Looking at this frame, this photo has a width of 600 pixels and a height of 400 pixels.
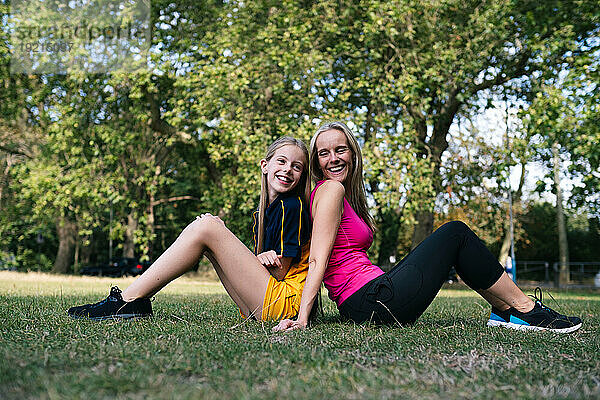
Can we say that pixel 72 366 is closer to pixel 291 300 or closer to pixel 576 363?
pixel 291 300

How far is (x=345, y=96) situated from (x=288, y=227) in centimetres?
992

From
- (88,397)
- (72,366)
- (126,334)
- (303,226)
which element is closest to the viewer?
(88,397)

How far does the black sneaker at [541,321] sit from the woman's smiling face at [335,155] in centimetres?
158

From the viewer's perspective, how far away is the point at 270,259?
390 cm

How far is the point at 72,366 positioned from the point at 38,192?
16.5 metres

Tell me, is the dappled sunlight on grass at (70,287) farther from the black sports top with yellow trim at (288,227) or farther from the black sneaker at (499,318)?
the black sneaker at (499,318)

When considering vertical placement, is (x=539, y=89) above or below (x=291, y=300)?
above

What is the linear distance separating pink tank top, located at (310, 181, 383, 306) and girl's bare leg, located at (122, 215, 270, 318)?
49 cm

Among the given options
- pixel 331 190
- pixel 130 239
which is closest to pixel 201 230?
pixel 331 190

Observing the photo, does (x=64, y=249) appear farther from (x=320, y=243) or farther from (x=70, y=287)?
(x=320, y=243)

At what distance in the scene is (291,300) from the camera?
13.1 feet

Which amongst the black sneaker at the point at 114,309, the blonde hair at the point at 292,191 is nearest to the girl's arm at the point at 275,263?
the blonde hair at the point at 292,191

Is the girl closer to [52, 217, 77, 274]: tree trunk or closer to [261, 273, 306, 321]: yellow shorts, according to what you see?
[261, 273, 306, 321]: yellow shorts

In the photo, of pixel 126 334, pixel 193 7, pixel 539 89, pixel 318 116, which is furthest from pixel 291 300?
pixel 193 7
